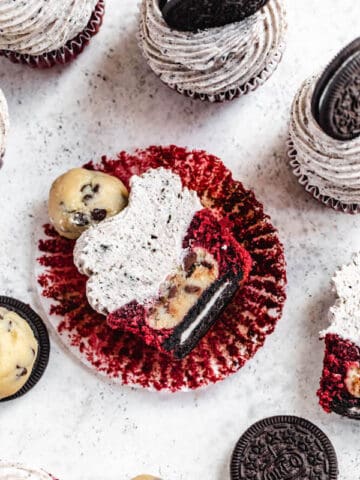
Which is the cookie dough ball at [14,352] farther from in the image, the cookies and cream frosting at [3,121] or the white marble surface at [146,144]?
the cookies and cream frosting at [3,121]

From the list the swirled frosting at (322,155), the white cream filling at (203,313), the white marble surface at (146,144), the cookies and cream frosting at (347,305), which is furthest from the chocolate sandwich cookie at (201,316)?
the swirled frosting at (322,155)

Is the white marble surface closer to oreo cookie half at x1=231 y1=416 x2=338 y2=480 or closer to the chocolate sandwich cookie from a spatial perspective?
oreo cookie half at x1=231 y1=416 x2=338 y2=480

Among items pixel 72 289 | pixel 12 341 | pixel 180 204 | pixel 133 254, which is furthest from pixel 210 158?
pixel 12 341

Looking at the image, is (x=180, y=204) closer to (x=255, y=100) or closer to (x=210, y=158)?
(x=210, y=158)

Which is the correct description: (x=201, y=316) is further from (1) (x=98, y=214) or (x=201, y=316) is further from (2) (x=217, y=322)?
(1) (x=98, y=214)

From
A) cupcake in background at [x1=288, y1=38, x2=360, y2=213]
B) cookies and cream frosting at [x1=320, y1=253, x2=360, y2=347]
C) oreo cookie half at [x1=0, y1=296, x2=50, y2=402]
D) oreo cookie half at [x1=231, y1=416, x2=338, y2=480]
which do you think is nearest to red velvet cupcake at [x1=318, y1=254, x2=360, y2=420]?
cookies and cream frosting at [x1=320, y1=253, x2=360, y2=347]

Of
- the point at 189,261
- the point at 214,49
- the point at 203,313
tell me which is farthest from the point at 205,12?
the point at 203,313
